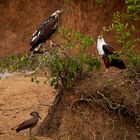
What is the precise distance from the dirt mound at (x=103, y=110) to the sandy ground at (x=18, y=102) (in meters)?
0.84

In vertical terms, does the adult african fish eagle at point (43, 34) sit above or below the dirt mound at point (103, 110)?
above

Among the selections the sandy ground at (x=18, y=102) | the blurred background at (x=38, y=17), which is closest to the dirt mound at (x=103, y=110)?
the sandy ground at (x=18, y=102)

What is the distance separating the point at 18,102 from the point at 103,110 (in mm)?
4139

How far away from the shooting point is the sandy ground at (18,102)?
11.7m

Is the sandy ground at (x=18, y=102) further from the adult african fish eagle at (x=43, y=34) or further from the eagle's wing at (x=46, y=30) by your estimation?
the eagle's wing at (x=46, y=30)

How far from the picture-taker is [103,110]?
10102mm

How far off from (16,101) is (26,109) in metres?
0.81

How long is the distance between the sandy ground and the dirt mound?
0.84 m

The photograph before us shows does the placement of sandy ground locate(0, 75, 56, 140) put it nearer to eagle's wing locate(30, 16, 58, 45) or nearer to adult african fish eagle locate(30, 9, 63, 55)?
adult african fish eagle locate(30, 9, 63, 55)

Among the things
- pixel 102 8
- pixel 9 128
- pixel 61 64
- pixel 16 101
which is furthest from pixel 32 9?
pixel 61 64

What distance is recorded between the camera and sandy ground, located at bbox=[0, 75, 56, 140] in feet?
38.3

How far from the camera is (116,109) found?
993cm

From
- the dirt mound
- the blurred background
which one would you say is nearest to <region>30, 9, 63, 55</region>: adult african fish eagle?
the dirt mound

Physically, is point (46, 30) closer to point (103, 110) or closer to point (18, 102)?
point (103, 110)
